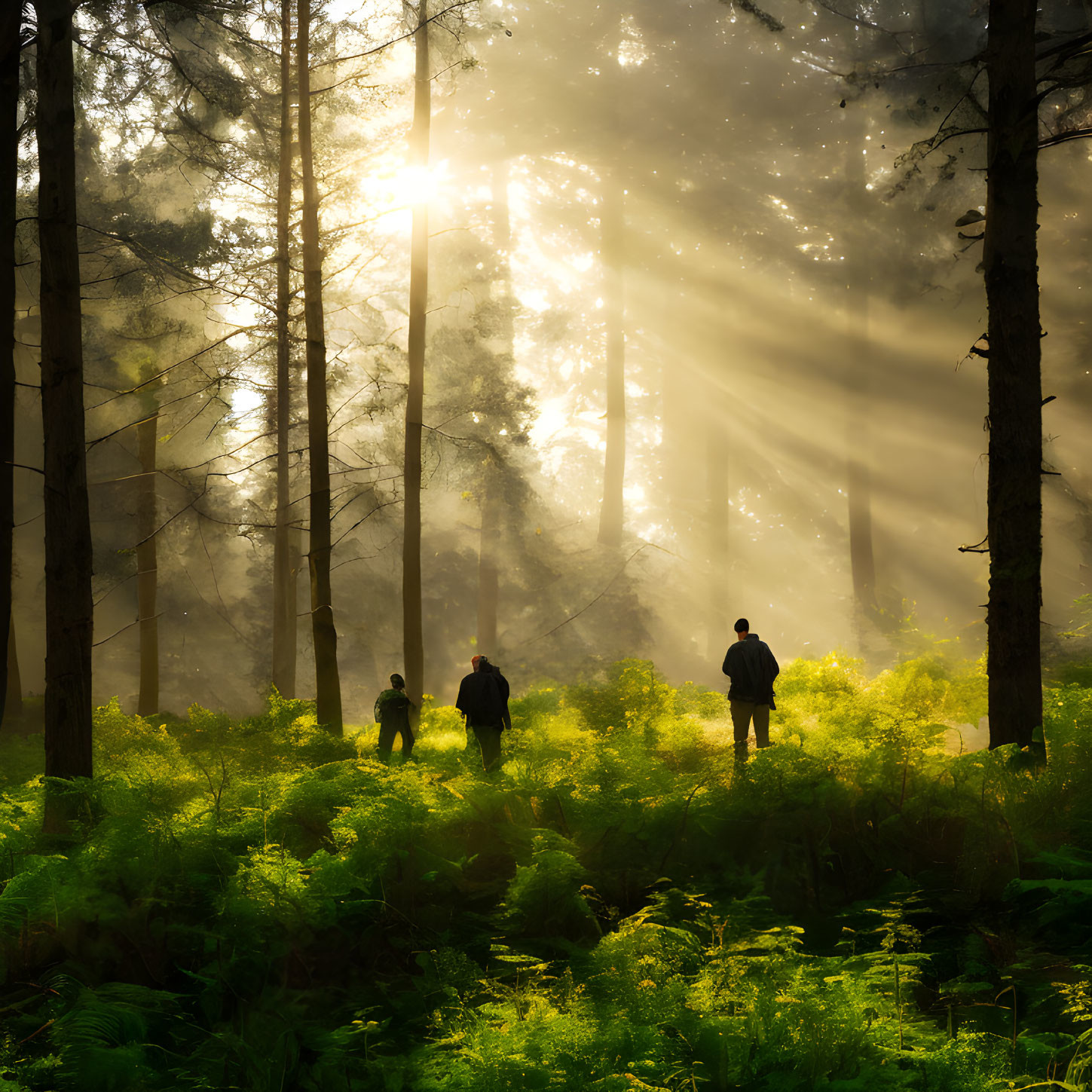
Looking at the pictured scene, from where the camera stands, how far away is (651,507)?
4872 cm

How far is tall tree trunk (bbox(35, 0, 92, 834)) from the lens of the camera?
7.11 metres

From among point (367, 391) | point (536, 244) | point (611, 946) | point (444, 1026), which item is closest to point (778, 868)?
point (611, 946)

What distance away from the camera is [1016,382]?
24.9 ft

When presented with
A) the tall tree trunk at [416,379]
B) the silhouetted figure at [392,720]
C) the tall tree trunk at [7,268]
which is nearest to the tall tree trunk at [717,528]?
the tall tree trunk at [416,379]

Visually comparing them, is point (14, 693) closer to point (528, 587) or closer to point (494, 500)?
point (494, 500)

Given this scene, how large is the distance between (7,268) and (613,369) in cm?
2777

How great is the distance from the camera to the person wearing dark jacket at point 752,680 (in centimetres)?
925

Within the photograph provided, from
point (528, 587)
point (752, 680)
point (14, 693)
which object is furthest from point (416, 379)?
point (528, 587)

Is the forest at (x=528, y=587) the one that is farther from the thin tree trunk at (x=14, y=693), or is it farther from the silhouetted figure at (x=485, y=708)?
the thin tree trunk at (x=14, y=693)

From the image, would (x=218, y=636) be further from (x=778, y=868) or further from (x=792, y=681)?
(x=778, y=868)

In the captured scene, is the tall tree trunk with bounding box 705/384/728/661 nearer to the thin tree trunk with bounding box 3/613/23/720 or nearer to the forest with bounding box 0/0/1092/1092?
the forest with bounding box 0/0/1092/1092

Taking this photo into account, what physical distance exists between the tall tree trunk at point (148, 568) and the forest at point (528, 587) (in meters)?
0.19

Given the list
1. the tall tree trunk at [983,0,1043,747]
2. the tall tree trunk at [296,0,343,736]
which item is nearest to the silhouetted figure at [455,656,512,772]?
the tall tree trunk at [296,0,343,736]

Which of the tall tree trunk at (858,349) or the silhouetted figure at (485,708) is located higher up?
the tall tree trunk at (858,349)
